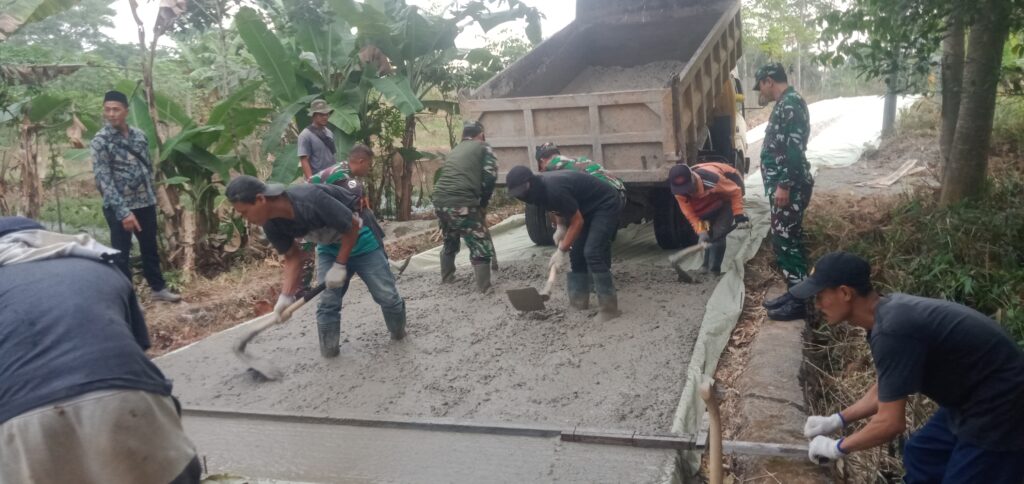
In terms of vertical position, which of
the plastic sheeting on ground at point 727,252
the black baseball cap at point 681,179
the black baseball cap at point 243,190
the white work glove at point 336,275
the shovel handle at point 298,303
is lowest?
the plastic sheeting on ground at point 727,252

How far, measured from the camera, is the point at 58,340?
2.14 m

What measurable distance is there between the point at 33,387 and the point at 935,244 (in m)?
5.45

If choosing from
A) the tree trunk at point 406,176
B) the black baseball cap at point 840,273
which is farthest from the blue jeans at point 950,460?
the tree trunk at point 406,176

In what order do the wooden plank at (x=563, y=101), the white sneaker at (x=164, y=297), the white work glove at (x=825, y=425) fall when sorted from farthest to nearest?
the white sneaker at (x=164, y=297)
the wooden plank at (x=563, y=101)
the white work glove at (x=825, y=425)

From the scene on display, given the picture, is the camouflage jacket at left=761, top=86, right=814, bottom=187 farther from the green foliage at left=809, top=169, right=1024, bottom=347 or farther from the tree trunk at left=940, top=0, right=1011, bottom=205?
the tree trunk at left=940, top=0, right=1011, bottom=205

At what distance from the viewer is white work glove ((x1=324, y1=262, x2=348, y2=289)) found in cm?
459

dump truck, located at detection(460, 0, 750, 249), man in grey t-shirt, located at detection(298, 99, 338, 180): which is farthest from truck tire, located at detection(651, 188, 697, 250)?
man in grey t-shirt, located at detection(298, 99, 338, 180)

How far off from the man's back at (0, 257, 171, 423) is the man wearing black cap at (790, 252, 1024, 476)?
219cm

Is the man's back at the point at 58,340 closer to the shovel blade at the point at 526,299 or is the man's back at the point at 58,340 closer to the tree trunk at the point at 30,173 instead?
the shovel blade at the point at 526,299

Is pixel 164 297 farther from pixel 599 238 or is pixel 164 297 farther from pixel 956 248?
pixel 956 248

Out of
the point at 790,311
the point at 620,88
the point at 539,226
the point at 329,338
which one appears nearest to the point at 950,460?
the point at 790,311

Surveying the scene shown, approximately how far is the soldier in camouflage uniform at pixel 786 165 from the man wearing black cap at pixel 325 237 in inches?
104

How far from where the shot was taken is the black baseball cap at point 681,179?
5.49 meters

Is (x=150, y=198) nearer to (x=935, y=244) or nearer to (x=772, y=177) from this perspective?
(x=772, y=177)
